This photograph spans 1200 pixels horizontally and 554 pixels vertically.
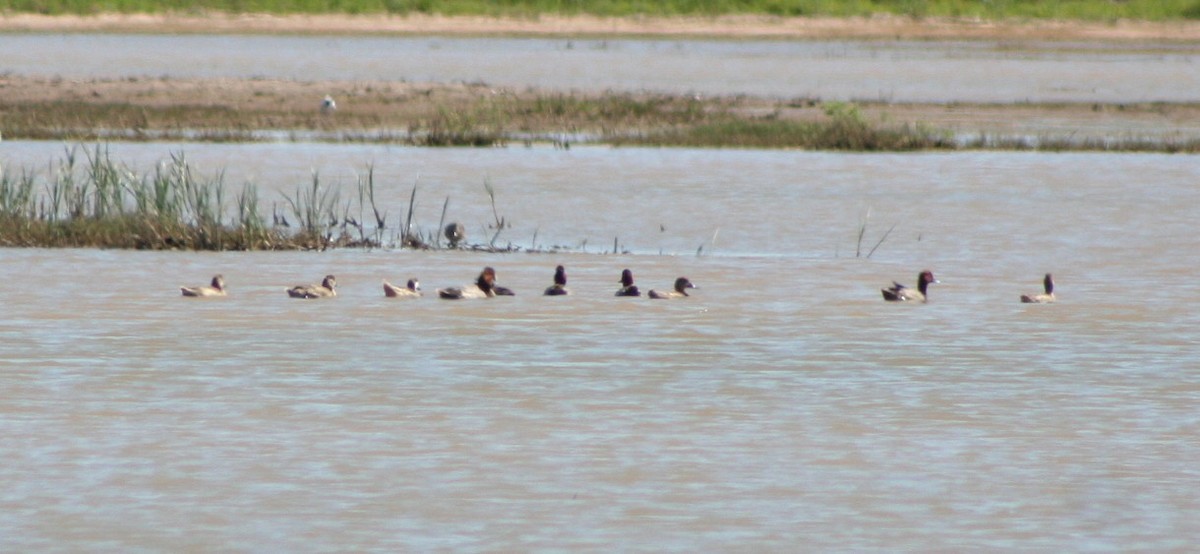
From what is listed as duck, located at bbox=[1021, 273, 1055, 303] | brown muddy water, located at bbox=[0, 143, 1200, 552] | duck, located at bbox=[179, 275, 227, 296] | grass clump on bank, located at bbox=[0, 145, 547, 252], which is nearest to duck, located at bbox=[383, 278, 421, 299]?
brown muddy water, located at bbox=[0, 143, 1200, 552]

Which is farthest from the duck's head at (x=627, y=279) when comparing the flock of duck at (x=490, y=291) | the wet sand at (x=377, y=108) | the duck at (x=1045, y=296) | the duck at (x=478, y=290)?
the wet sand at (x=377, y=108)

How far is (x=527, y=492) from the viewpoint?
907 centimetres

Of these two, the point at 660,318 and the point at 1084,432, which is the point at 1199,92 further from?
the point at 1084,432

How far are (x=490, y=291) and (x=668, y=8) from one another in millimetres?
57571

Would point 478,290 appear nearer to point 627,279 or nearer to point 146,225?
point 627,279

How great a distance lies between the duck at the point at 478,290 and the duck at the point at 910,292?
287 centimetres

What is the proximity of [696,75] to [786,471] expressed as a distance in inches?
1572

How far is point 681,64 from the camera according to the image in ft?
175

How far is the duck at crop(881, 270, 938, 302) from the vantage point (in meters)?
15.3

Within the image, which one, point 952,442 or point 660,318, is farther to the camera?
point 660,318

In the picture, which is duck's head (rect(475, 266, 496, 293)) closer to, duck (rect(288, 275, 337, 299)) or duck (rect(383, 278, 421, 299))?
duck (rect(383, 278, 421, 299))

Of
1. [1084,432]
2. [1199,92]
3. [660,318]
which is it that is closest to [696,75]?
[1199,92]

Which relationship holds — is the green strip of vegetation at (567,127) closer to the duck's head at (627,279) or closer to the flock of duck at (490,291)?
the flock of duck at (490,291)

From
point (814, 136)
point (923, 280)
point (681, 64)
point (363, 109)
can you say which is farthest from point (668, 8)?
point (923, 280)
